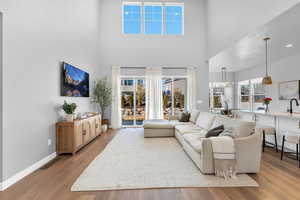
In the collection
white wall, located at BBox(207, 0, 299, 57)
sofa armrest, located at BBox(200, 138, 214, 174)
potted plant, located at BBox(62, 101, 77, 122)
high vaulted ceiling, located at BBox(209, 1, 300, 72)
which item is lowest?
sofa armrest, located at BBox(200, 138, 214, 174)

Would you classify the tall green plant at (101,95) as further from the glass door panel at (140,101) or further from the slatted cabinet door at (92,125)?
the slatted cabinet door at (92,125)

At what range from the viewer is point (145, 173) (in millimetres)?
2605

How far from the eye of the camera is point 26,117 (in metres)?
2.64

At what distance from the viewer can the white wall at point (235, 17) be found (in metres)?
3.23

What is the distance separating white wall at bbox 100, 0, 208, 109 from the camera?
693cm

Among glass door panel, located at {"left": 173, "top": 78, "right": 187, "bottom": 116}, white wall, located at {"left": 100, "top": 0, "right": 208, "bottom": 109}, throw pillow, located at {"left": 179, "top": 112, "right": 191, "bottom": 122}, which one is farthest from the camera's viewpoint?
glass door panel, located at {"left": 173, "top": 78, "right": 187, "bottom": 116}

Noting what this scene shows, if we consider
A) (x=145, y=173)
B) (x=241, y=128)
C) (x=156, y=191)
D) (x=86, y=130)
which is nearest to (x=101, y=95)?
(x=86, y=130)

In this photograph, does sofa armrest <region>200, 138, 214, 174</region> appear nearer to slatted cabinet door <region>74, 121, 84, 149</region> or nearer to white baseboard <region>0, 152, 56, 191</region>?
slatted cabinet door <region>74, 121, 84, 149</region>

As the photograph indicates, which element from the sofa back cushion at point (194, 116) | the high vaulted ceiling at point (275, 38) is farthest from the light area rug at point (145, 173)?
the high vaulted ceiling at point (275, 38)

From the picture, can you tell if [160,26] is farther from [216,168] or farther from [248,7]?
[216,168]

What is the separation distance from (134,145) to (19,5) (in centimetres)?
370

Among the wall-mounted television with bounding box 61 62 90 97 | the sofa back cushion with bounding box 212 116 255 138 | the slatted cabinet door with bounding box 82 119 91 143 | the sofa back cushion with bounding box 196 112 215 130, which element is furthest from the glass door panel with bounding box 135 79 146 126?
the sofa back cushion with bounding box 212 116 255 138

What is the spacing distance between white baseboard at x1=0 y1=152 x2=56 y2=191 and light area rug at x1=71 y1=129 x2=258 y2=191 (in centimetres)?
94

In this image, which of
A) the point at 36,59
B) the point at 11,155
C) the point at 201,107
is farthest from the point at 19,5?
the point at 201,107
